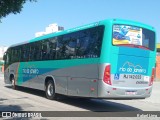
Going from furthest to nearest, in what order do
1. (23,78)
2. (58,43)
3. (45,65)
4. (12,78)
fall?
(12,78), (23,78), (45,65), (58,43)

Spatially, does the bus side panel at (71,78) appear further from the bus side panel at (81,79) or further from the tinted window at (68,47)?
the tinted window at (68,47)

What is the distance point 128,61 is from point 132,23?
1.48m

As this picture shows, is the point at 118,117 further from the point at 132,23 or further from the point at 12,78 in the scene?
the point at 12,78

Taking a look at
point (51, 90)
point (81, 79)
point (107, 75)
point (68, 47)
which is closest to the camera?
point (107, 75)

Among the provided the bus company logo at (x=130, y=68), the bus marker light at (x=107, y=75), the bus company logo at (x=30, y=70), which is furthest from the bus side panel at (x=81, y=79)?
the bus company logo at (x=30, y=70)

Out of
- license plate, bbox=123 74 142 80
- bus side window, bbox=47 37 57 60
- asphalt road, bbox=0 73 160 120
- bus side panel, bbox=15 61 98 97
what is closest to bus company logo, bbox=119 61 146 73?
license plate, bbox=123 74 142 80

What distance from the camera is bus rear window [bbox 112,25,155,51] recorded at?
12.0 metres

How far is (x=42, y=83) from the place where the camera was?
661 inches

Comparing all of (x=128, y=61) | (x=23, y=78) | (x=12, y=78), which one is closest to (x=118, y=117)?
(x=128, y=61)

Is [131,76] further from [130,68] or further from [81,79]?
[81,79]

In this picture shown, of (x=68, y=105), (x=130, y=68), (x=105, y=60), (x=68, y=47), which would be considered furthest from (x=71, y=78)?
(x=130, y=68)

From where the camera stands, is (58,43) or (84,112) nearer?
(84,112)

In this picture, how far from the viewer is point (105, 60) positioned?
11.7 m

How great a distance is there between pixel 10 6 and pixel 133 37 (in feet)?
20.2
